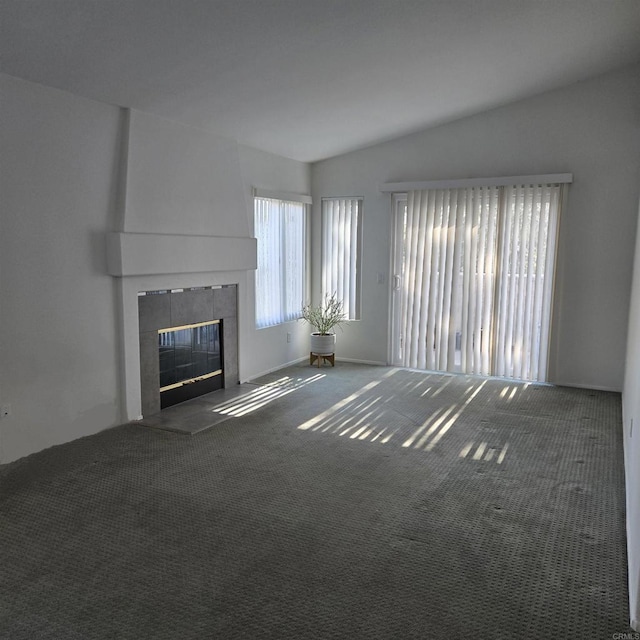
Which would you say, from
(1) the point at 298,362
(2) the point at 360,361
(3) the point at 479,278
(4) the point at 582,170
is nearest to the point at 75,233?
(1) the point at 298,362

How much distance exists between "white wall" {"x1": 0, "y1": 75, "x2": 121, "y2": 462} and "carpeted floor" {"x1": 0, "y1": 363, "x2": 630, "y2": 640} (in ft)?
0.88

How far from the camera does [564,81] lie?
5250 mm

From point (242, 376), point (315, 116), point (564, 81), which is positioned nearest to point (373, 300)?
point (242, 376)

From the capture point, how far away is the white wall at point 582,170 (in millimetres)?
5242

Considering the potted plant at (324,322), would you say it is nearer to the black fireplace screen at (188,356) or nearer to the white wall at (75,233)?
the black fireplace screen at (188,356)

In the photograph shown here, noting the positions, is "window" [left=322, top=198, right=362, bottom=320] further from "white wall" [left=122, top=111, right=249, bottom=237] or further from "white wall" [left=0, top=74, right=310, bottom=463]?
"white wall" [left=0, top=74, right=310, bottom=463]

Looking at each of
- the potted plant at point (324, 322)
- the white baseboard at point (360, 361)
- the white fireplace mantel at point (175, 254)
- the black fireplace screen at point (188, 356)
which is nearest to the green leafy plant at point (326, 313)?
the potted plant at point (324, 322)

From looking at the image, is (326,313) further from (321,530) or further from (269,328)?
(321,530)

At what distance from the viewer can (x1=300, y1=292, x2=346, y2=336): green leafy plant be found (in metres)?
6.65

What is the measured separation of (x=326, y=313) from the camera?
6.76m

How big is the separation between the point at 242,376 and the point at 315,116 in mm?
2548

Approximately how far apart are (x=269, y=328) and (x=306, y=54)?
3011 mm

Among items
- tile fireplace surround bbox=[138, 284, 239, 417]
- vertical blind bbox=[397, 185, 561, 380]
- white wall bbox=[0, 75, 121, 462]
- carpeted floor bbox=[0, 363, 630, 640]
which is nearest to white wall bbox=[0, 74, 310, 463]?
white wall bbox=[0, 75, 121, 462]

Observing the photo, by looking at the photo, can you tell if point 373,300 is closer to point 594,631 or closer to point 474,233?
point 474,233
